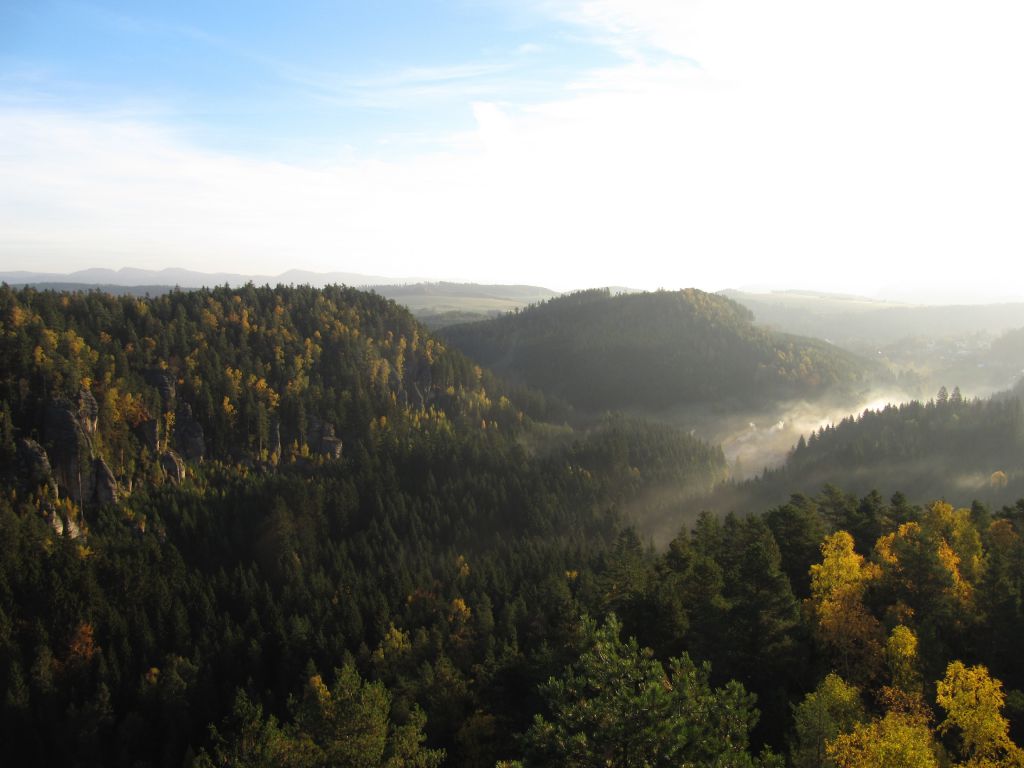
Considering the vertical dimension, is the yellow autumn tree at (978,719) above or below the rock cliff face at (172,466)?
above

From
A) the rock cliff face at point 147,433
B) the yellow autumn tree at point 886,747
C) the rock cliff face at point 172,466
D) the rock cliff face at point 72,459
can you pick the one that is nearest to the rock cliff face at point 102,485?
the rock cliff face at point 72,459

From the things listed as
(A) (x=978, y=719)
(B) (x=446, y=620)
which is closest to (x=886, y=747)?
(A) (x=978, y=719)

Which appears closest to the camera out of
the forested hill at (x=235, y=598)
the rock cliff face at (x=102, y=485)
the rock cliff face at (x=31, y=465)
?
the forested hill at (x=235, y=598)

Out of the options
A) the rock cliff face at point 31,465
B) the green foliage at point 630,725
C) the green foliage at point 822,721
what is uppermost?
the green foliage at point 630,725

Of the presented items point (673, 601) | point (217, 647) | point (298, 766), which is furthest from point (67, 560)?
point (673, 601)

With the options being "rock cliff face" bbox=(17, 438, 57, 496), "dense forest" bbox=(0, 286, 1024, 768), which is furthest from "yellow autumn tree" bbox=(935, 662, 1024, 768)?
"rock cliff face" bbox=(17, 438, 57, 496)

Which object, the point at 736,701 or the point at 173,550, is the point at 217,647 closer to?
the point at 173,550

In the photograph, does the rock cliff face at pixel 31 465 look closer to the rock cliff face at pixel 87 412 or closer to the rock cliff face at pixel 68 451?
the rock cliff face at pixel 68 451

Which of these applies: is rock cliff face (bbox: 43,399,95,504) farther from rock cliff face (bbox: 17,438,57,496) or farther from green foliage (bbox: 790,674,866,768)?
green foliage (bbox: 790,674,866,768)
